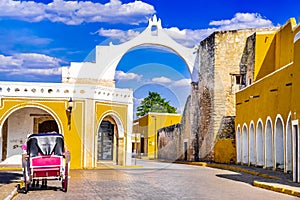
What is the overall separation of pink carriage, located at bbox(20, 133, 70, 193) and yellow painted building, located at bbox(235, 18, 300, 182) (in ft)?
21.3

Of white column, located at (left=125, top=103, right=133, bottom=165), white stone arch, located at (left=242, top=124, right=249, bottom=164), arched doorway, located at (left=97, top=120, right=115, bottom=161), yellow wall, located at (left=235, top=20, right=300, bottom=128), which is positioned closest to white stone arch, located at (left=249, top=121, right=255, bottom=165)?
yellow wall, located at (left=235, top=20, right=300, bottom=128)

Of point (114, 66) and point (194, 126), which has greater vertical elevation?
point (114, 66)

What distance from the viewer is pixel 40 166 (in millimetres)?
12758

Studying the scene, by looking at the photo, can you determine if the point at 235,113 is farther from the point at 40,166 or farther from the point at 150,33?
the point at 40,166

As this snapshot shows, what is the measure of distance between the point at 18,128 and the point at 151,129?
28.3 m

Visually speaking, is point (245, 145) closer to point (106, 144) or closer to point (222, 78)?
point (222, 78)

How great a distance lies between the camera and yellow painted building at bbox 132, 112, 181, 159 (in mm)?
50781

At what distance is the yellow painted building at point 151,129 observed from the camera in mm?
50781

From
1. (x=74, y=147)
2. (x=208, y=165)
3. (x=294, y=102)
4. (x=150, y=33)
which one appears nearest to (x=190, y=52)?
(x=150, y=33)

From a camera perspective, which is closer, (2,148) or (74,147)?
(74,147)

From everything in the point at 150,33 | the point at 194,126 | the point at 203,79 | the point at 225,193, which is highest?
the point at 150,33

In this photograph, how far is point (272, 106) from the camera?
21.5m

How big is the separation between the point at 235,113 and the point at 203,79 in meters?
3.64

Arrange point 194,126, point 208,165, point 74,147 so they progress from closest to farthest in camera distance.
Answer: point 74,147 < point 208,165 < point 194,126
